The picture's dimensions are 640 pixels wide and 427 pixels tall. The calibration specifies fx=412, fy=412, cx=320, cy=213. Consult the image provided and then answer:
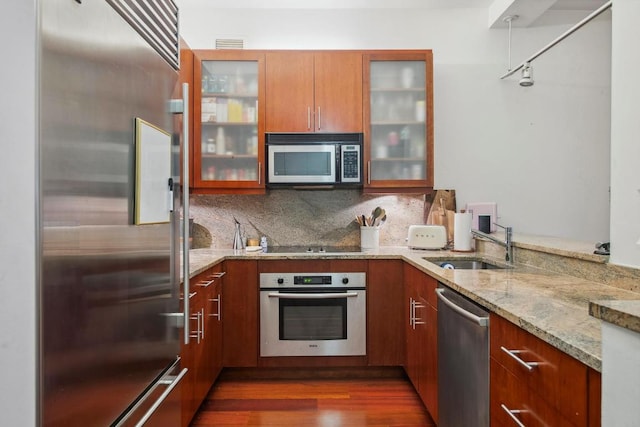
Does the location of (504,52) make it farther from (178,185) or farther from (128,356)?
(128,356)

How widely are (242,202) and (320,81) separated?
1141 millimetres

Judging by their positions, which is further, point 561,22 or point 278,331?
point 561,22

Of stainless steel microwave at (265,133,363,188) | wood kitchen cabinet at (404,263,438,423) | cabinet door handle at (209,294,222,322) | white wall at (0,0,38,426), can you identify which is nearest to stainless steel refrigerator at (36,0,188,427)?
white wall at (0,0,38,426)

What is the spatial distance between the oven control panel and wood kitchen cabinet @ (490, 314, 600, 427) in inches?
58.7

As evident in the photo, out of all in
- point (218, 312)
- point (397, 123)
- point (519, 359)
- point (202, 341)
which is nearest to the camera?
point (519, 359)

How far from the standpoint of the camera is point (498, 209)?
332cm

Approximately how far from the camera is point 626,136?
147cm

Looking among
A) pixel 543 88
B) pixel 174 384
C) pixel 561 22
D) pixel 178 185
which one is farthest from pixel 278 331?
pixel 561 22

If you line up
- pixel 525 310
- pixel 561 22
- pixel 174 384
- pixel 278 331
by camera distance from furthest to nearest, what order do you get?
pixel 561 22 < pixel 278 331 < pixel 174 384 < pixel 525 310

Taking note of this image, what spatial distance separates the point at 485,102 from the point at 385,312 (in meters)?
1.86

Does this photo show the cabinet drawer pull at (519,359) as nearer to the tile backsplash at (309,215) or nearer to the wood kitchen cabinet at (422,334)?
the wood kitchen cabinet at (422,334)

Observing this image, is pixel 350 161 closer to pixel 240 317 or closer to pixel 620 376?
pixel 240 317

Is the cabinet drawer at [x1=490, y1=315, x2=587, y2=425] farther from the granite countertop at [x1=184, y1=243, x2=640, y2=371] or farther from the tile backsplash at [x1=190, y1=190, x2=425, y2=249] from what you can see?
the tile backsplash at [x1=190, y1=190, x2=425, y2=249]

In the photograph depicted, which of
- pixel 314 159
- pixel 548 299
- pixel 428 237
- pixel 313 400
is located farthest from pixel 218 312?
pixel 548 299
